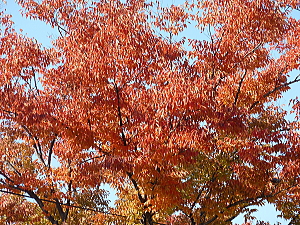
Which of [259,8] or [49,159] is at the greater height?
[259,8]

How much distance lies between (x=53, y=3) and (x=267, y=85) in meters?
9.28

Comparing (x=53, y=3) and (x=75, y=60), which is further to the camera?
(x=53, y=3)

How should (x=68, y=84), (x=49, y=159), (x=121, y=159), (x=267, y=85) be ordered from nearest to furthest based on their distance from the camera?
(x=121, y=159) < (x=68, y=84) < (x=267, y=85) < (x=49, y=159)

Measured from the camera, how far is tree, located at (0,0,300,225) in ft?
36.4

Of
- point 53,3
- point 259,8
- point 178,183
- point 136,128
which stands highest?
point 53,3

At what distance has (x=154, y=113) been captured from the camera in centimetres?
1141

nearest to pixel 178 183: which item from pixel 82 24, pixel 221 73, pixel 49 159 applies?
pixel 221 73

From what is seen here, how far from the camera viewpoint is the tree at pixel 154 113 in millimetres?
11086

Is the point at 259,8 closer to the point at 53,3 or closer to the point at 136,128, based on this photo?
the point at 136,128

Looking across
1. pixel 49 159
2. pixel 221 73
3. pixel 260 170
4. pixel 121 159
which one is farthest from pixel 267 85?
pixel 49 159

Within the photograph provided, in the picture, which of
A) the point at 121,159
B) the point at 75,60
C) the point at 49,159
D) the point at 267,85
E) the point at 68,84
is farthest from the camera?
the point at 49,159

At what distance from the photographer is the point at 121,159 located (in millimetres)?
11211

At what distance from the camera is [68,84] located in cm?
1354

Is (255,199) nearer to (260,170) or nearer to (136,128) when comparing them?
(260,170)
